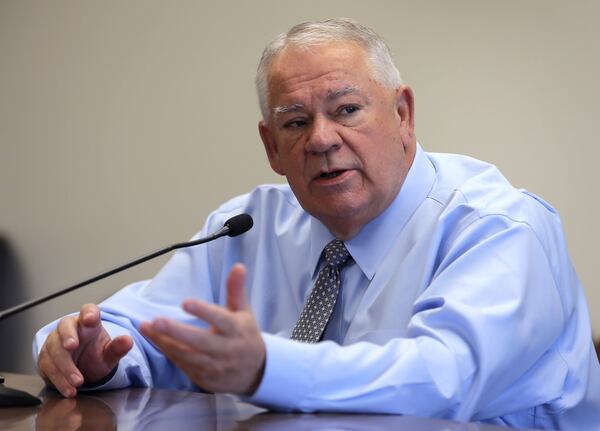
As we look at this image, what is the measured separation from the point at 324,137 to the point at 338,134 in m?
0.03

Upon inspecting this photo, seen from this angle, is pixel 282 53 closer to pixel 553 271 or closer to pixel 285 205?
pixel 285 205

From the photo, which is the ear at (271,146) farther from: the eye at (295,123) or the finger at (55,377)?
the finger at (55,377)

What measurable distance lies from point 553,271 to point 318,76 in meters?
0.66

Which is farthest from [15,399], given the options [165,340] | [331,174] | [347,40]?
[347,40]

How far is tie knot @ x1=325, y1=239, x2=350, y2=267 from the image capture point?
2.06 meters

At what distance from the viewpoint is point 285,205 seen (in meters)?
2.38

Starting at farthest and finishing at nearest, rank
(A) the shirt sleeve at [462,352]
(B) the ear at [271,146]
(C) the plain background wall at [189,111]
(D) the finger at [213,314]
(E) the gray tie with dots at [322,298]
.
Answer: (C) the plain background wall at [189,111], (B) the ear at [271,146], (E) the gray tie with dots at [322,298], (A) the shirt sleeve at [462,352], (D) the finger at [213,314]

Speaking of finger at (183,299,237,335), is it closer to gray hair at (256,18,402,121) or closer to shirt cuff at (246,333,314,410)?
shirt cuff at (246,333,314,410)

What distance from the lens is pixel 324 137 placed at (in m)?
2.01

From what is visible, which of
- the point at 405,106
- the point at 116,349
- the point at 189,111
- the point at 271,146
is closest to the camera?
the point at 116,349

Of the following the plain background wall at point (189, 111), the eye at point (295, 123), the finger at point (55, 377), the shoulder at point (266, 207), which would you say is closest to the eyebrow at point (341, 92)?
the eye at point (295, 123)

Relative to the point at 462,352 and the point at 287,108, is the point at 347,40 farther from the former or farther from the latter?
the point at 462,352

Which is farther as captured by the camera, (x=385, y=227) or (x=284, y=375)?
(x=385, y=227)

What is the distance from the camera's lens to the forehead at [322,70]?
2.04 m
